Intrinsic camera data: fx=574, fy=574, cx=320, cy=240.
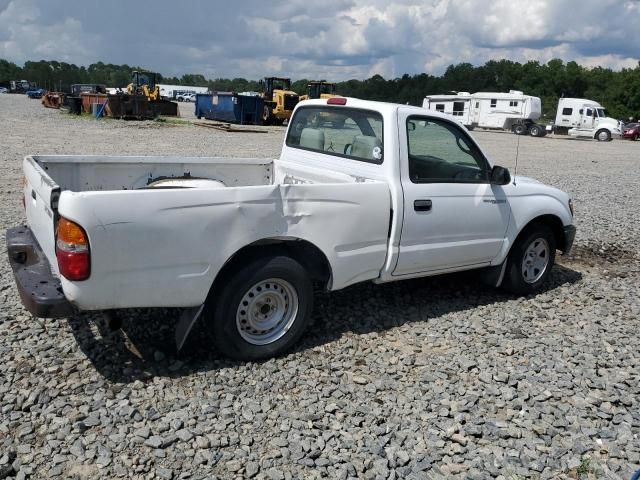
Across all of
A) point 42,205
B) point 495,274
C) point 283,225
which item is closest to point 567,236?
point 495,274

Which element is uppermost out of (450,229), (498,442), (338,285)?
(450,229)

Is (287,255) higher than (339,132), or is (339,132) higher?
(339,132)

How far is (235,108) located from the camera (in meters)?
35.0

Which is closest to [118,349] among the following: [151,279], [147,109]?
[151,279]

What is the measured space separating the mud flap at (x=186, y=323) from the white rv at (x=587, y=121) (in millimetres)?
45155

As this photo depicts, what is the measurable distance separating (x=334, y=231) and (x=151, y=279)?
142 cm

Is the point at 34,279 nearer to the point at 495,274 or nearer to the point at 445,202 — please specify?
the point at 445,202

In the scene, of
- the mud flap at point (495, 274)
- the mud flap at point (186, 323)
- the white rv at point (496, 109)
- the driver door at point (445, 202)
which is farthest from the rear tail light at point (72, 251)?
the white rv at point (496, 109)

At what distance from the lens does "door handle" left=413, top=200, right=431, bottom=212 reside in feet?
15.9

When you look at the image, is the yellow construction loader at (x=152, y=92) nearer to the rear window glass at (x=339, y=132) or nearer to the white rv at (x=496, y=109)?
the white rv at (x=496, y=109)

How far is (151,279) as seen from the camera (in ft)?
12.2

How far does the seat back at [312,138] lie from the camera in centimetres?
577

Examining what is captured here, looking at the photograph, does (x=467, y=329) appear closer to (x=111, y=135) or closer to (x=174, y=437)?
(x=174, y=437)

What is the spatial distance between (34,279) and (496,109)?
45474mm
